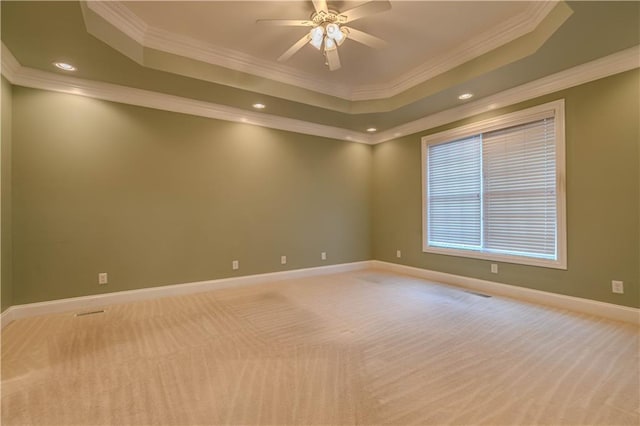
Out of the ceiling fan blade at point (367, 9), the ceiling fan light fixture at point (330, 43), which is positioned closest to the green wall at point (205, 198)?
the ceiling fan light fixture at point (330, 43)

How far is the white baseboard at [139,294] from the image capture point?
121 inches

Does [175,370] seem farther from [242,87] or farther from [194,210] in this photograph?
[242,87]

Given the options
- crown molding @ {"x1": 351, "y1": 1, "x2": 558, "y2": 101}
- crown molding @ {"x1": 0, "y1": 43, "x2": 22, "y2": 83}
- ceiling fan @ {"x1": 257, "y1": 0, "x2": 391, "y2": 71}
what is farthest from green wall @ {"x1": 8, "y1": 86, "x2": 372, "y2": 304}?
ceiling fan @ {"x1": 257, "y1": 0, "x2": 391, "y2": 71}

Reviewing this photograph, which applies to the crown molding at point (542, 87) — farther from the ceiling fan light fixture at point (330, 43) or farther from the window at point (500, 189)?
the ceiling fan light fixture at point (330, 43)

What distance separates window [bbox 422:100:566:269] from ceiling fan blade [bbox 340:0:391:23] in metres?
2.56

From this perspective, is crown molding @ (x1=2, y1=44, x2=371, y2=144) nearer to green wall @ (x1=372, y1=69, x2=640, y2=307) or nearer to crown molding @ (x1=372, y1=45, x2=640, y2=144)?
crown molding @ (x1=372, y1=45, x2=640, y2=144)

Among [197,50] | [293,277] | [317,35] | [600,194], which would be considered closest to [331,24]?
[317,35]

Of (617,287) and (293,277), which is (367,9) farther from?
(293,277)

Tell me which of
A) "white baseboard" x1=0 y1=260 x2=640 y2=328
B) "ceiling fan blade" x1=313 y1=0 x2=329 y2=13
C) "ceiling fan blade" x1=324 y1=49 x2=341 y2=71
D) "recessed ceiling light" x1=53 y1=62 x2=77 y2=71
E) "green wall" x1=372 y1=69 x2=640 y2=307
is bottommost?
"white baseboard" x1=0 y1=260 x2=640 y2=328

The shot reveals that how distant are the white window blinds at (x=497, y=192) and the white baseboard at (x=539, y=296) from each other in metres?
0.46

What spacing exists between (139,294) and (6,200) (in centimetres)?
166

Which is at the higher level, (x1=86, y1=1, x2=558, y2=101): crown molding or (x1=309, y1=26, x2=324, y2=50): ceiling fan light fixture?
(x1=86, y1=1, x2=558, y2=101): crown molding

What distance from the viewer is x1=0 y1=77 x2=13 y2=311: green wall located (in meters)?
2.84

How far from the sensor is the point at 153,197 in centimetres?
378
